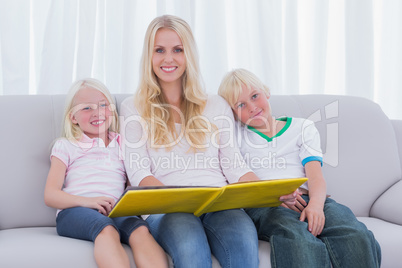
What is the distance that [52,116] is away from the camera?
1738mm

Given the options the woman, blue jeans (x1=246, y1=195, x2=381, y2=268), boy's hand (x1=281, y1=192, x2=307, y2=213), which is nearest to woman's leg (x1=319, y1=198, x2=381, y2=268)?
blue jeans (x1=246, y1=195, x2=381, y2=268)

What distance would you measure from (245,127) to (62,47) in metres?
0.91

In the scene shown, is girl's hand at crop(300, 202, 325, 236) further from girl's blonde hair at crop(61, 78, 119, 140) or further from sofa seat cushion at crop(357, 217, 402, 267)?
girl's blonde hair at crop(61, 78, 119, 140)

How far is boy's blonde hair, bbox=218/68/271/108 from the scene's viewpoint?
1.72 metres

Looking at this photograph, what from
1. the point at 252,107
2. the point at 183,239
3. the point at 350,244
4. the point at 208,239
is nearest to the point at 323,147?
the point at 252,107

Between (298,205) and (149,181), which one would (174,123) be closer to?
(149,181)

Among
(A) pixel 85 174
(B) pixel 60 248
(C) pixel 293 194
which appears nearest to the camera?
(B) pixel 60 248

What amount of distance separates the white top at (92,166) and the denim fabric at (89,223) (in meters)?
0.14

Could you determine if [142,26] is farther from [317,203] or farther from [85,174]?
[317,203]

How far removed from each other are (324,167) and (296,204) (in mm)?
379

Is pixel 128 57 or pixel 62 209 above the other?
pixel 128 57

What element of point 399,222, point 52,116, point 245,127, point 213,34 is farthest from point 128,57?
point 399,222

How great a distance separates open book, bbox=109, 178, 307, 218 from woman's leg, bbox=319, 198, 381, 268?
0.58ft

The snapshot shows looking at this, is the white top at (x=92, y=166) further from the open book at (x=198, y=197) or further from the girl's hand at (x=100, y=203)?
the open book at (x=198, y=197)
